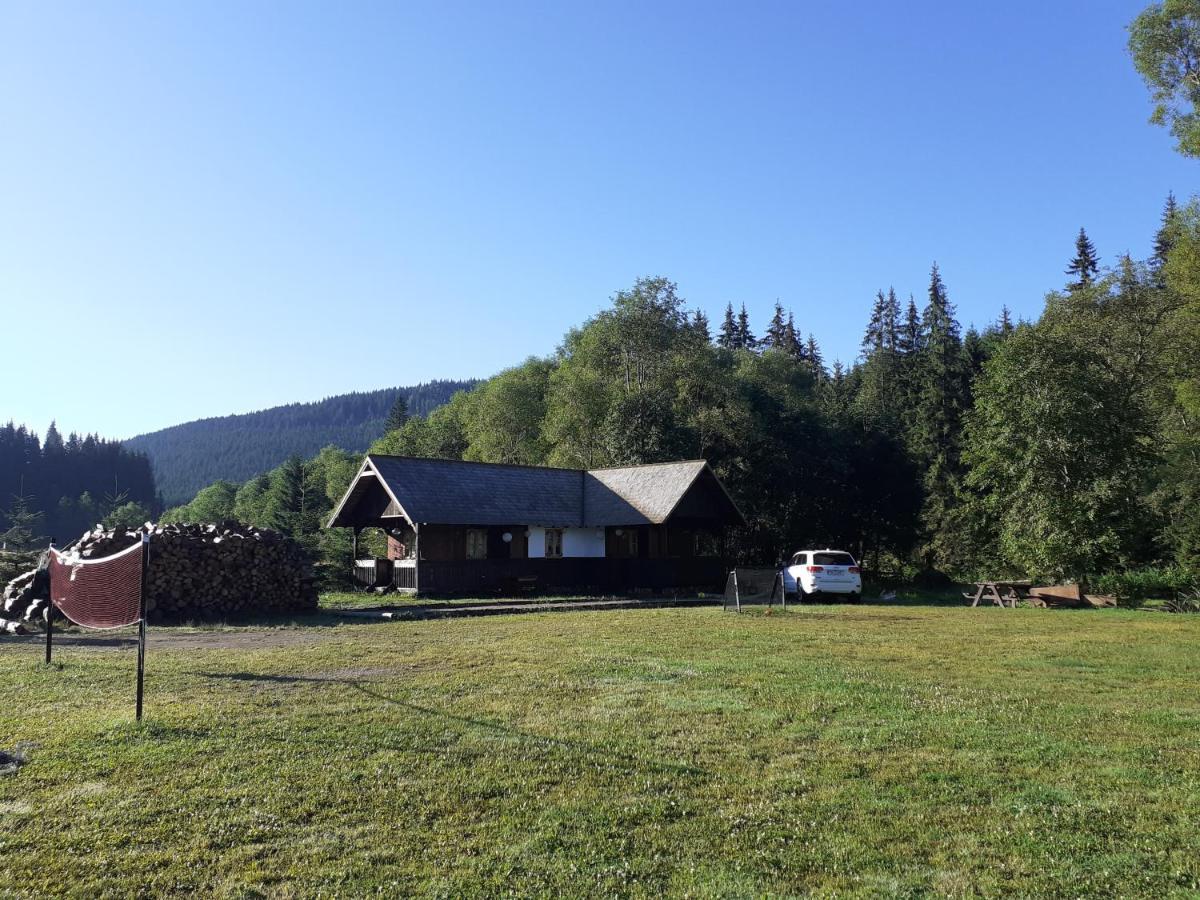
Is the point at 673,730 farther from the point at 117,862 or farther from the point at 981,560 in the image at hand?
the point at 981,560

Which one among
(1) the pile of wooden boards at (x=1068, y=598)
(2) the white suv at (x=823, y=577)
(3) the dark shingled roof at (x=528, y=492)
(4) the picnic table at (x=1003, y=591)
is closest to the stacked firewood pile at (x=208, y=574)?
(3) the dark shingled roof at (x=528, y=492)

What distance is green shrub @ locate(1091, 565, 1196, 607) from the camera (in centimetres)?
2745

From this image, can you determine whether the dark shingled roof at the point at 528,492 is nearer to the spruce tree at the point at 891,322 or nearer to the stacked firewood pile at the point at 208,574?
the stacked firewood pile at the point at 208,574

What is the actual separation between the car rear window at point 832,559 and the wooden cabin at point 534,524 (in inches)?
221

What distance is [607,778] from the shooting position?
20.4ft

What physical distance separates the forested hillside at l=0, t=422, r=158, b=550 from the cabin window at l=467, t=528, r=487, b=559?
96.5 meters

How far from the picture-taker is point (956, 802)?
222 inches

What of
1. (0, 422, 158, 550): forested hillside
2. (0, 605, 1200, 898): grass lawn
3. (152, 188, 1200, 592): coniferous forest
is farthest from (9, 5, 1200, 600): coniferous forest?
(0, 422, 158, 550): forested hillside

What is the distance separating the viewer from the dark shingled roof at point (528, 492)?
28844 mm

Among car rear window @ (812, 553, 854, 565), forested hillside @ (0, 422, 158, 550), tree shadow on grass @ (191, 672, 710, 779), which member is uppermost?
forested hillside @ (0, 422, 158, 550)

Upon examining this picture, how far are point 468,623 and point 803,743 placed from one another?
13.0 meters

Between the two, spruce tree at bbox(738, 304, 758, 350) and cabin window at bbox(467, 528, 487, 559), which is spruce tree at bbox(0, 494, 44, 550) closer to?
cabin window at bbox(467, 528, 487, 559)

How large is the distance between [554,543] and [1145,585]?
20.0 metres

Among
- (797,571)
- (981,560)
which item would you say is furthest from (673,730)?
(981,560)
